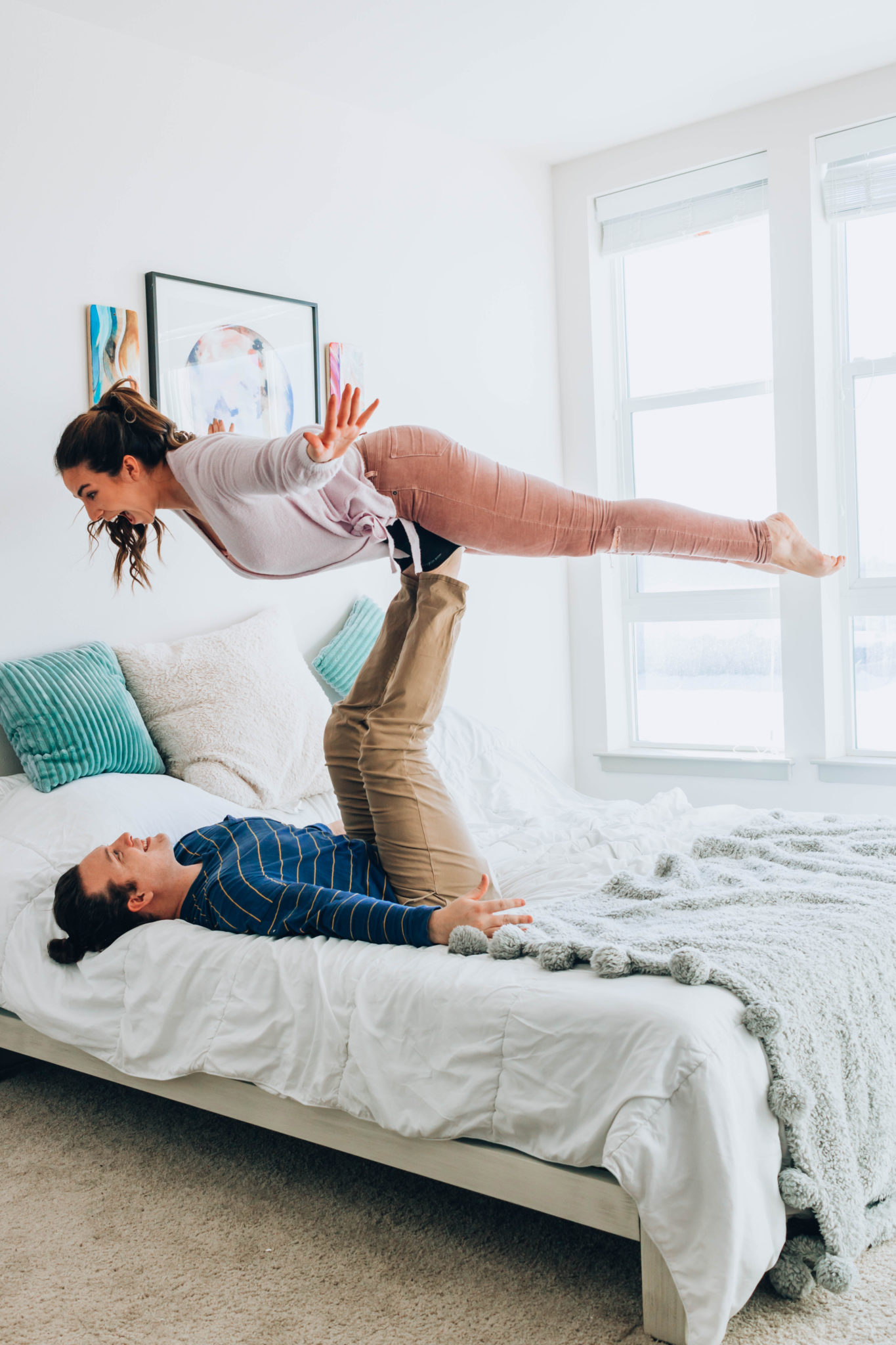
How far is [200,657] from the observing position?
299 centimetres

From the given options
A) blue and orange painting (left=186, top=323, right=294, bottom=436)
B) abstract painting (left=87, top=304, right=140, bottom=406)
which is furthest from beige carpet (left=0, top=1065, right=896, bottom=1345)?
blue and orange painting (left=186, top=323, right=294, bottom=436)

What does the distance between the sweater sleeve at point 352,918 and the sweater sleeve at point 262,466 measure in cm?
71

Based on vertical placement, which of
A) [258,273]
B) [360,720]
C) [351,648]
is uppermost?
[258,273]

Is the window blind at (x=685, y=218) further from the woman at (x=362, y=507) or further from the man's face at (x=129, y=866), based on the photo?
the man's face at (x=129, y=866)

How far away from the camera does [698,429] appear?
4.45 meters

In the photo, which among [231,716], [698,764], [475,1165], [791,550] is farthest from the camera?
[698,764]

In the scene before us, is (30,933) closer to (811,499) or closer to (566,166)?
(811,499)

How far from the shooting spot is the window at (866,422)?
3.95 meters

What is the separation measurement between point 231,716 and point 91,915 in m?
0.84

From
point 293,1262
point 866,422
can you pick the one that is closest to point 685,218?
point 866,422

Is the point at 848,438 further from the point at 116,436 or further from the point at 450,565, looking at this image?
the point at 116,436

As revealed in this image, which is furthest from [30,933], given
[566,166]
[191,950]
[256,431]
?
[566,166]

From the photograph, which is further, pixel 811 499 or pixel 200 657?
pixel 811 499

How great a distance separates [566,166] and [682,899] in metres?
3.49
